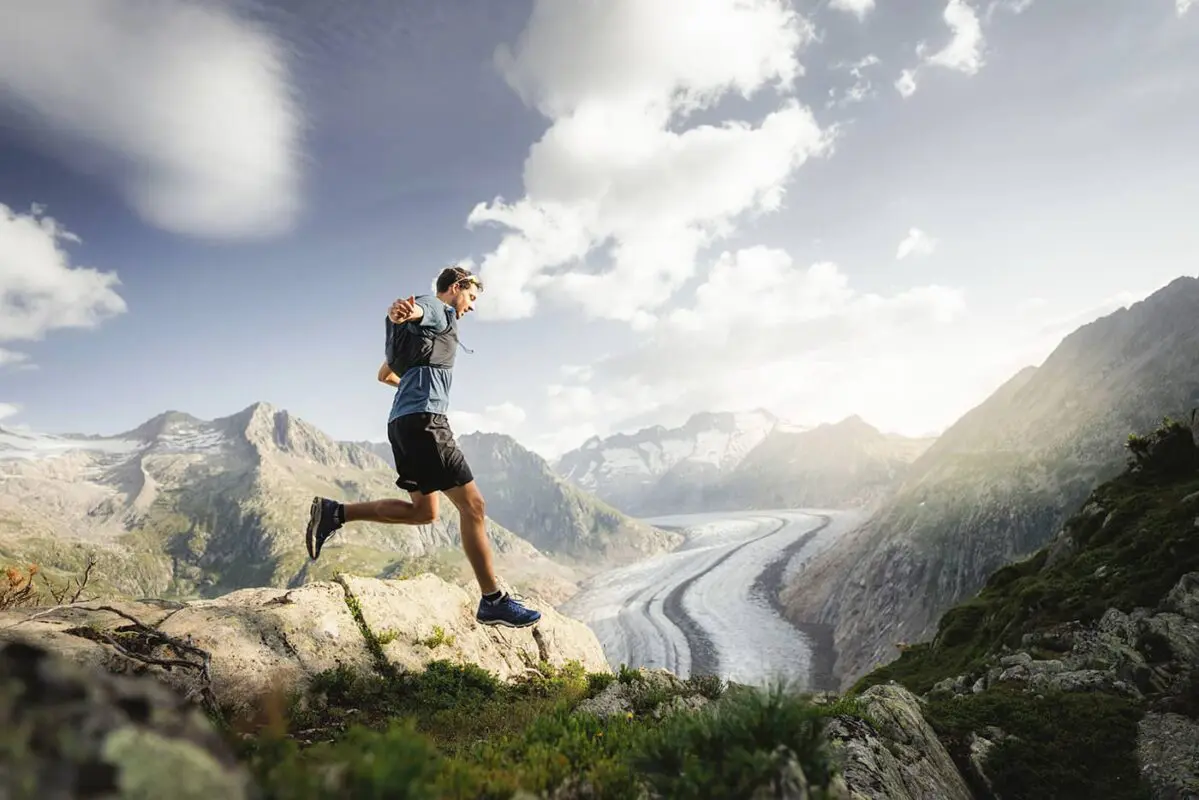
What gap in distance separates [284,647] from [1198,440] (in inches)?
1450

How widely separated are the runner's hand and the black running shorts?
124cm

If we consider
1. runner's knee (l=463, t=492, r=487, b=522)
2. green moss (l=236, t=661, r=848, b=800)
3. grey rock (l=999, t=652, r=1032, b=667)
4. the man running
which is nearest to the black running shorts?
the man running

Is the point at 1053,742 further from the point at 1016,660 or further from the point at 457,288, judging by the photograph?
the point at 457,288

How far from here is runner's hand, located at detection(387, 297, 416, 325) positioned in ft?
23.4

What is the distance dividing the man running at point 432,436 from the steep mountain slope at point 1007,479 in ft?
355

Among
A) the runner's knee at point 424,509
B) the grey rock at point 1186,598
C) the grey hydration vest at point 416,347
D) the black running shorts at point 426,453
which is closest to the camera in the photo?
the black running shorts at point 426,453

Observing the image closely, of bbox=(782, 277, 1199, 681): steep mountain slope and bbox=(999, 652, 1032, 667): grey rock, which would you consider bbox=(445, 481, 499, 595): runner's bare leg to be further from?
bbox=(782, 277, 1199, 681): steep mountain slope

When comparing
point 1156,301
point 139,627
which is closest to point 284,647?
point 139,627

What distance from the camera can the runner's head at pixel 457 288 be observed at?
8664 mm

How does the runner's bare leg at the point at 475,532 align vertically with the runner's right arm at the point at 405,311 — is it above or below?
below

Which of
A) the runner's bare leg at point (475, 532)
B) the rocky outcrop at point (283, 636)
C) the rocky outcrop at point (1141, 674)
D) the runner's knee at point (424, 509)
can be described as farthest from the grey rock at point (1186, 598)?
the runner's knee at point (424, 509)

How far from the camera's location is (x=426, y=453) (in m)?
7.32

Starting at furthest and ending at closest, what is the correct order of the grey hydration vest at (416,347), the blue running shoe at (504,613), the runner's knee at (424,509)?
the runner's knee at (424,509)
the blue running shoe at (504,613)
the grey hydration vest at (416,347)

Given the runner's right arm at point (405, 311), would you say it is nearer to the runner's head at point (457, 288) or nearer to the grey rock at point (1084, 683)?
the runner's head at point (457, 288)
